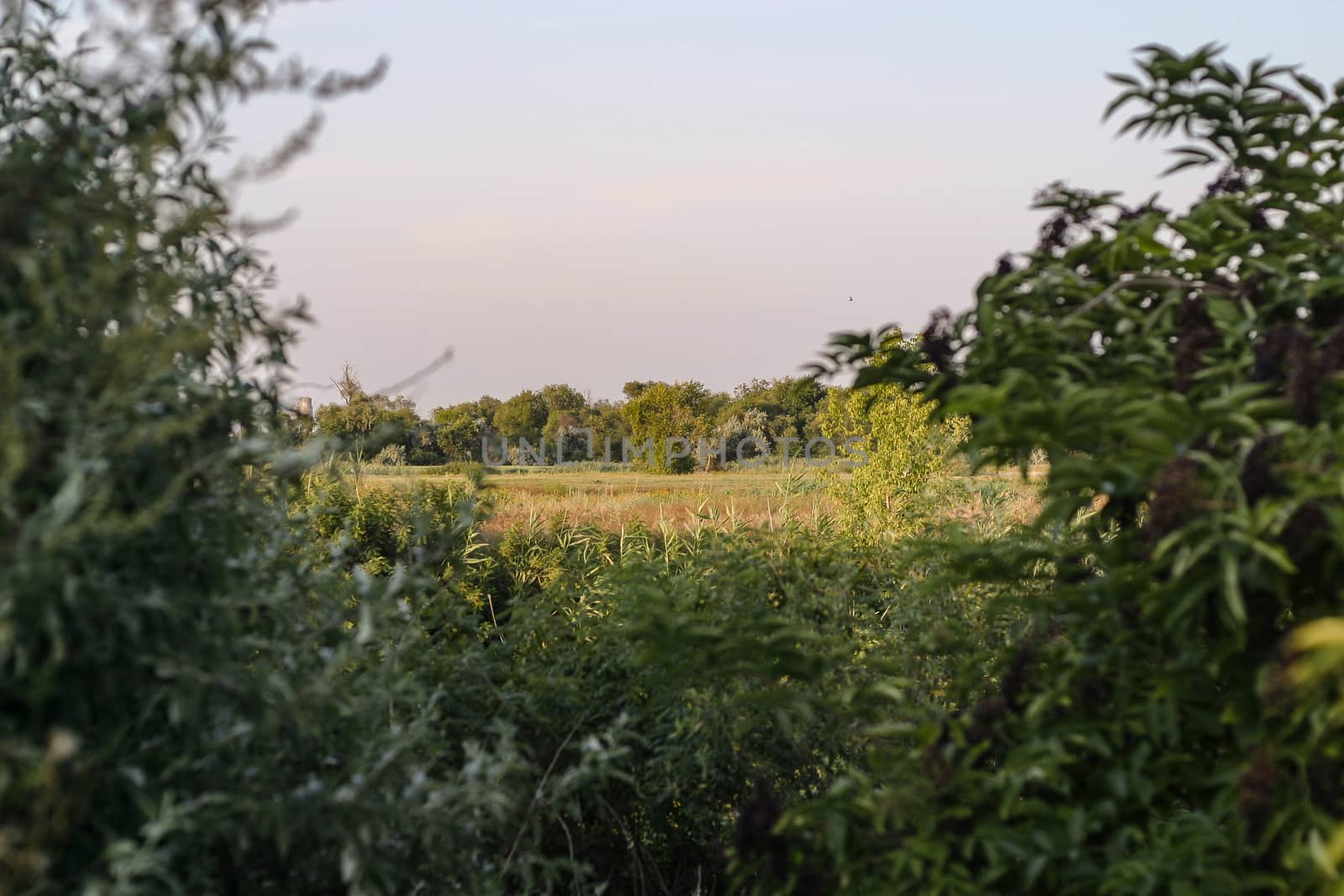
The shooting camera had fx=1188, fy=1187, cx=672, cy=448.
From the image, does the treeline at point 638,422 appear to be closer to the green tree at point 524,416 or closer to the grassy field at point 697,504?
the green tree at point 524,416

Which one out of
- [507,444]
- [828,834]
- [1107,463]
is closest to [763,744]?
[828,834]

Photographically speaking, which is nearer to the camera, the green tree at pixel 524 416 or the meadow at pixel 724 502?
the meadow at pixel 724 502

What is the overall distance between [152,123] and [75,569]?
85 cm

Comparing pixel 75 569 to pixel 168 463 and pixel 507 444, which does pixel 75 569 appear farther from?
pixel 507 444

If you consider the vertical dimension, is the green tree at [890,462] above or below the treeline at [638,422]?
below

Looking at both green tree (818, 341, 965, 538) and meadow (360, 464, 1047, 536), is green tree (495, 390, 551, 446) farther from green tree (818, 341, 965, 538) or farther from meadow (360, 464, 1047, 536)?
green tree (818, 341, 965, 538)

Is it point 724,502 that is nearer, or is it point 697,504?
point 697,504

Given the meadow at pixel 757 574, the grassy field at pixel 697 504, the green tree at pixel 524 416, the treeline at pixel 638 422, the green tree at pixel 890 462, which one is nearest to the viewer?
the meadow at pixel 757 574

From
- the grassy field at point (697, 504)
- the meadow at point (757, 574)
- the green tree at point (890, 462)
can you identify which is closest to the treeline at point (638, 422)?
the grassy field at point (697, 504)

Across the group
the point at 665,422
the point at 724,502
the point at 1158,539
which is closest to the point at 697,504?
→ the point at 724,502

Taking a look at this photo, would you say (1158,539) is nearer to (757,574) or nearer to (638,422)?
(757,574)

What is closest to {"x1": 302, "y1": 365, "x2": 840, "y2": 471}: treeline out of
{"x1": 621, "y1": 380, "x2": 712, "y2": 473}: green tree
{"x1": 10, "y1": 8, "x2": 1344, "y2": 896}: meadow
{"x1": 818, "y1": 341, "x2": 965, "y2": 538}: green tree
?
{"x1": 621, "y1": 380, "x2": 712, "y2": 473}: green tree

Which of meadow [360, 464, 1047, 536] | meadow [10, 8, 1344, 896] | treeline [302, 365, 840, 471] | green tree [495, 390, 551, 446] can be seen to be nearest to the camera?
meadow [10, 8, 1344, 896]

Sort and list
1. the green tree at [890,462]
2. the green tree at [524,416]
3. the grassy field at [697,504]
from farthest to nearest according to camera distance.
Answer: the green tree at [524,416], the green tree at [890,462], the grassy field at [697,504]
